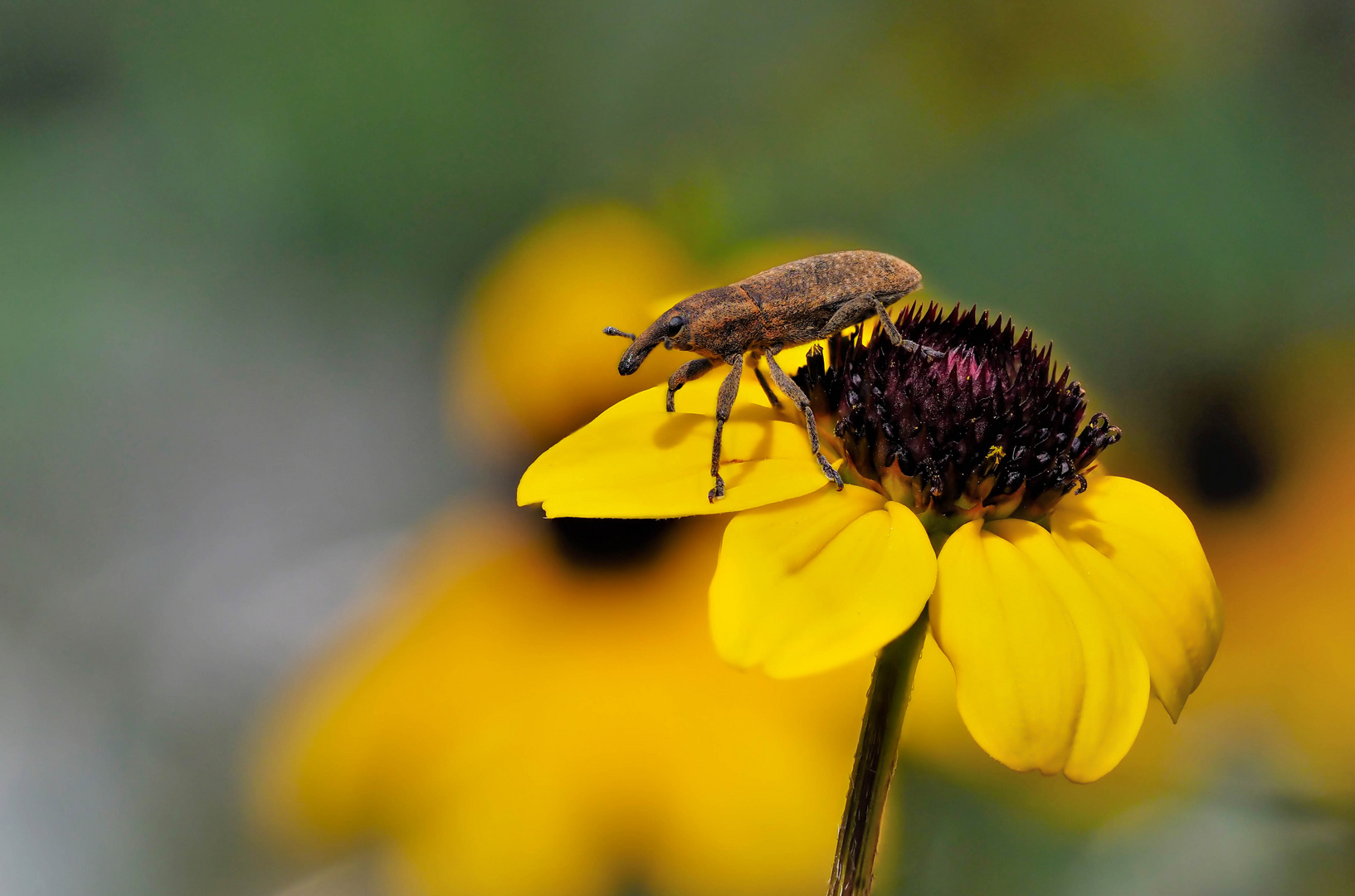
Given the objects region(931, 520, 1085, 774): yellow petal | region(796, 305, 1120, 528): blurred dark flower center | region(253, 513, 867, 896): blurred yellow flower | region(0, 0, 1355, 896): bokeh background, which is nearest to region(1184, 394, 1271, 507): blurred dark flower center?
region(0, 0, 1355, 896): bokeh background

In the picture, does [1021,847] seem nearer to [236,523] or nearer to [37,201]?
[236,523]

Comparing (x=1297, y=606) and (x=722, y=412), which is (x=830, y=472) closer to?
(x=722, y=412)

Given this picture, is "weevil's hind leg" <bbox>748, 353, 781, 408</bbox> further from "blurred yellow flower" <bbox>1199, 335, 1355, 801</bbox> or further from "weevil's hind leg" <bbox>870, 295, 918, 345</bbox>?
"blurred yellow flower" <bbox>1199, 335, 1355, 801</bbox>

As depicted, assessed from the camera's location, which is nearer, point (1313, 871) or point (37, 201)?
point (1313, 871)

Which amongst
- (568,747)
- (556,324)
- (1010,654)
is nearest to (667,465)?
(1010,654)

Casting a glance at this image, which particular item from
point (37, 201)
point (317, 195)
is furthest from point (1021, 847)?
point (37, 201)

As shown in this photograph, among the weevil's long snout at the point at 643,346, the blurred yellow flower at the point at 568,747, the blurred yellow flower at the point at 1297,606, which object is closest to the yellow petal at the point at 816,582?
the weevil's long snout at the point at 643,346
